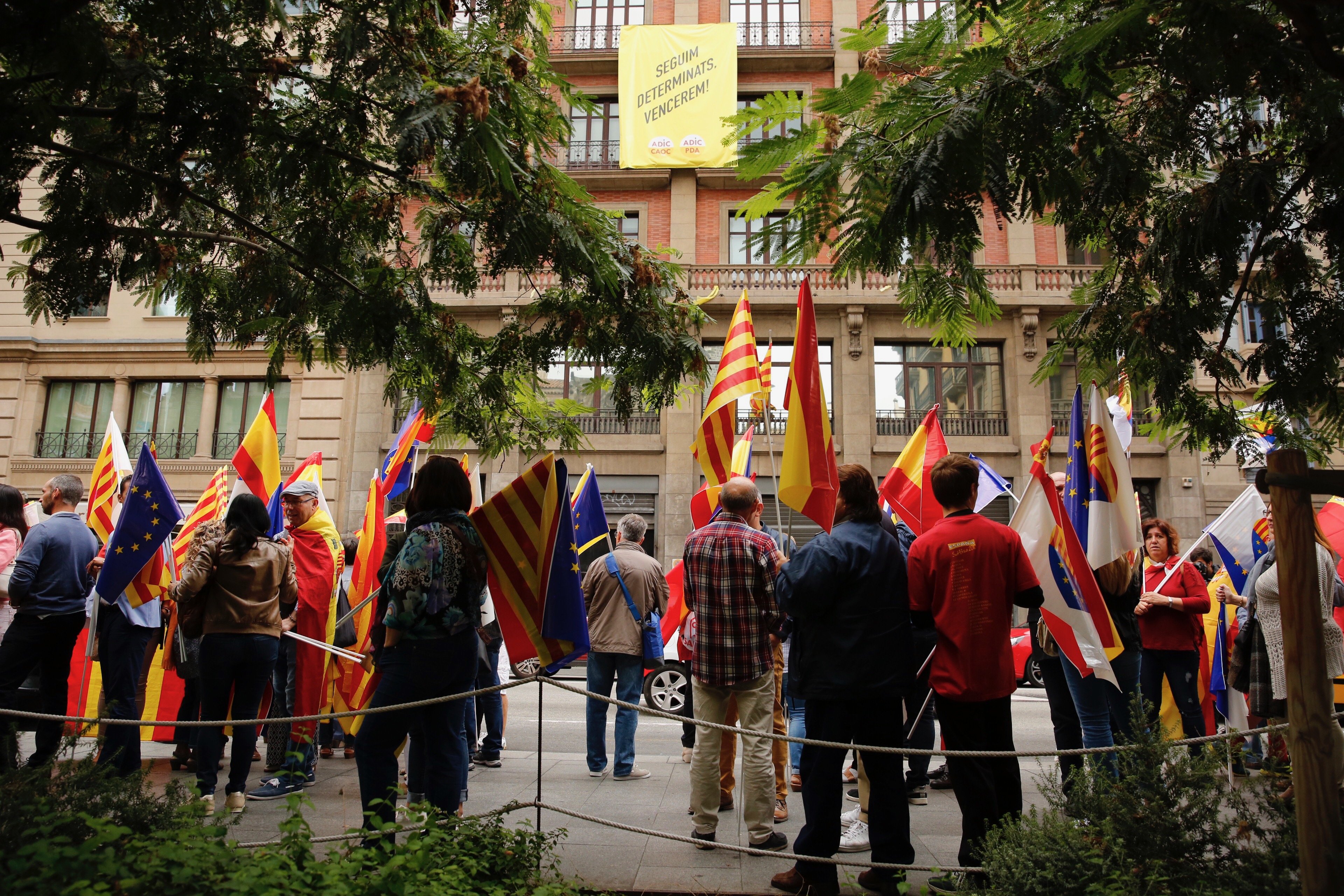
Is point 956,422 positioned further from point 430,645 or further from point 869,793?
point 430,645

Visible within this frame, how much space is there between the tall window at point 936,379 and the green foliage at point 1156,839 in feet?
65.6

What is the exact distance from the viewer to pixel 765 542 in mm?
5305

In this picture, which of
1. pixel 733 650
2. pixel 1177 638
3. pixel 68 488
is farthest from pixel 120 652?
pixel 1177 638

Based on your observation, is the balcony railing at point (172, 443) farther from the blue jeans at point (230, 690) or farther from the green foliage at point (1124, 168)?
the green foliage at point (1124, 168)

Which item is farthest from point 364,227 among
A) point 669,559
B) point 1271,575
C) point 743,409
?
point 743,409

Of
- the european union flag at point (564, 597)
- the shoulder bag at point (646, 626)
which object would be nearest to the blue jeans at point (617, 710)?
the shoulder bag at point (646, 626)

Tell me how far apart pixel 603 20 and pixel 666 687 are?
21.2 meters

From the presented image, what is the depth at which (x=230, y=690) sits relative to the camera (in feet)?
18.6

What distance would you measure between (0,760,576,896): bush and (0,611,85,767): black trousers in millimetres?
2363

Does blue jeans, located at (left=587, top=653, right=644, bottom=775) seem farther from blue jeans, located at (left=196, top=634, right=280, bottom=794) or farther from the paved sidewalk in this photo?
blue jeans, located at (left=196, top=634, right=280, bottom=794)

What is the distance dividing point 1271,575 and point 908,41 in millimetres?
4515

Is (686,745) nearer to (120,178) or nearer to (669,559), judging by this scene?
(120,178)

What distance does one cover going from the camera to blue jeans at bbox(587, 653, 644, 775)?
7211 millimetres

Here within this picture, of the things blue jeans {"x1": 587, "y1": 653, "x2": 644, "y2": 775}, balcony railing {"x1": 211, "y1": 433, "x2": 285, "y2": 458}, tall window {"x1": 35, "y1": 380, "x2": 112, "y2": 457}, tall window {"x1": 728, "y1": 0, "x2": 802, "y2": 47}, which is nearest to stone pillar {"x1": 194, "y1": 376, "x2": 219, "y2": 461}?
balcony railing {"x1": 211, "y1": 433, "x2": 285, "y2": 458}
